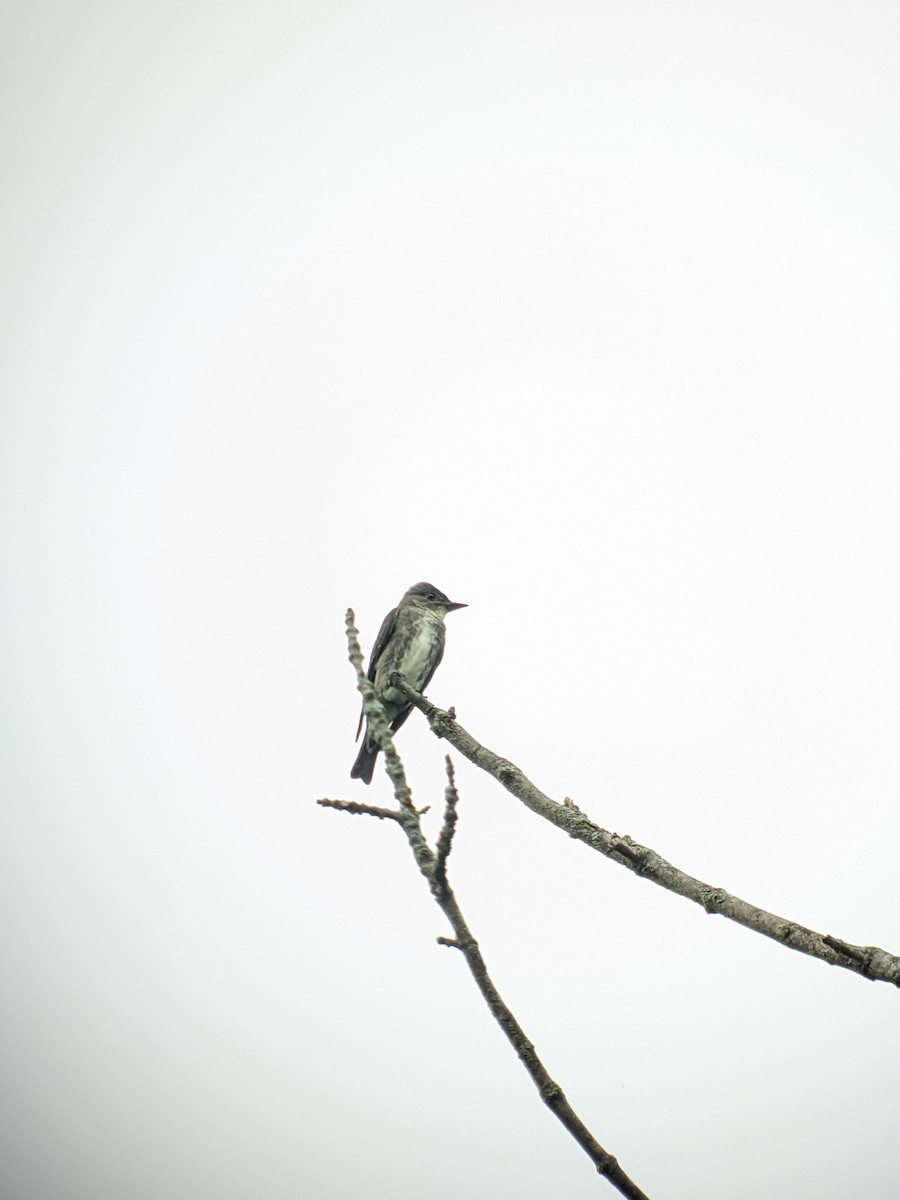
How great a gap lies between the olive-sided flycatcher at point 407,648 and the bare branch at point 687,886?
6.82 metres

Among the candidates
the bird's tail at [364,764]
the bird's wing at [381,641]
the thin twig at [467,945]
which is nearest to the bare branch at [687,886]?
the thin twig at [467,945]

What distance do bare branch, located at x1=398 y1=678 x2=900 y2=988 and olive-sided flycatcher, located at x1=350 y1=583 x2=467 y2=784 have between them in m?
6.82

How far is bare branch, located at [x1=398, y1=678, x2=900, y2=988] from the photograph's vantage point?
2.07 metres

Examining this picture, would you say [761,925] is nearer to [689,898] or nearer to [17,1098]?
[689,898]

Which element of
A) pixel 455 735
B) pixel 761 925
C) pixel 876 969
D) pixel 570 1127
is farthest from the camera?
pixel 455 735

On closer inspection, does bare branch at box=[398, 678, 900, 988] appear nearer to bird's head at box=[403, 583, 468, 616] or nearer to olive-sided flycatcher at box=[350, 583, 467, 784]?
olive-sided flycatcher at box=[350, 583, 467, 784]

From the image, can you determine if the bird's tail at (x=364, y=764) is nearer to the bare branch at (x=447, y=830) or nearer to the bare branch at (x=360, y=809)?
the bare branch at (x=360, y=809)

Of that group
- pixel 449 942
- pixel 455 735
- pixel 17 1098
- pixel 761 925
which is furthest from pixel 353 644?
pixel 17 1098

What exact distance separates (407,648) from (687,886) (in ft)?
29.7

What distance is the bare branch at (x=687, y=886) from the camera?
207 centimetres

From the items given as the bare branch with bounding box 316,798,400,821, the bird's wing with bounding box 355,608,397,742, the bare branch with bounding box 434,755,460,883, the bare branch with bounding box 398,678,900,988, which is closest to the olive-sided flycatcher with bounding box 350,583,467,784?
the bird's wing with bounding box 355,608,397,742

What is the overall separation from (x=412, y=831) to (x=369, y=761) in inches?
348

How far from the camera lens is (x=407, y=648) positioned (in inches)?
459

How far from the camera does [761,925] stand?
242 centimetres
